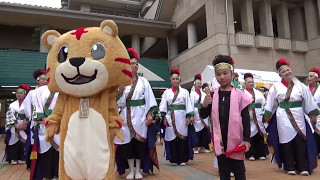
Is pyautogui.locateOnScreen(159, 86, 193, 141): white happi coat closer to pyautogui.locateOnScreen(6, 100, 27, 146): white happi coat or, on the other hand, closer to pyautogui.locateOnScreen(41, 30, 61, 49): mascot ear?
pyautogui.locateOnScreen(41, 30, 61, 49): mascot ear

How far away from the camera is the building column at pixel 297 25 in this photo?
52.9ft

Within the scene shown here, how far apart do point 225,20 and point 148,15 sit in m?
8.80

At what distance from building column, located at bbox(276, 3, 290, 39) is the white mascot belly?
15.3m

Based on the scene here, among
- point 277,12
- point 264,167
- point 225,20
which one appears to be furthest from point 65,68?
point 277,12

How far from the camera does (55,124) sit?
2854 millimetres

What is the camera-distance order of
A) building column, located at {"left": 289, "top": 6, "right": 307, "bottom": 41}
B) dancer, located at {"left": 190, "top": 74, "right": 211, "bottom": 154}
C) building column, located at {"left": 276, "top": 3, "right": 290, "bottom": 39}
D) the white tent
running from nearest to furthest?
dancer, located at {"left": 190, "top": 74, "right": 211, "bottom": 154} < the white tent < building column, located at {"left": 276, "top": 3, "right": 290, "bottom": 39} < building column, located at {"left": 289, "top": 6, "right": 307, "bottom": 41}

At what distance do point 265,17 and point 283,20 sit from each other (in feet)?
4.95

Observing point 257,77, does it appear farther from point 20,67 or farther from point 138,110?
point 20,67

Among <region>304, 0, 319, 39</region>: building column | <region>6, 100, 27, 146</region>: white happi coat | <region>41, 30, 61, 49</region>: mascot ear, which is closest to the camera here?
<region>41, 30, 61, 49</region>: mascot ear

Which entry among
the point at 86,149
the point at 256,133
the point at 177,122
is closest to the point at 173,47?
the point at 256,133

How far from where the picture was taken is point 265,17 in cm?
1494

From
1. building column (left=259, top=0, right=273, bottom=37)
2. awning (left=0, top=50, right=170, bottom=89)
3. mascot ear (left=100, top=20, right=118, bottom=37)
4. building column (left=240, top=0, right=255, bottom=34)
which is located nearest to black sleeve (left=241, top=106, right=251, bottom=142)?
mascot ear (left=100, top=20, right=118, bottom=37)

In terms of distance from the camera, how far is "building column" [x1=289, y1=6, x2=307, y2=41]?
1612cm

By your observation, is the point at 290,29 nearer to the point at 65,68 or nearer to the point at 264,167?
the point at 264,167
